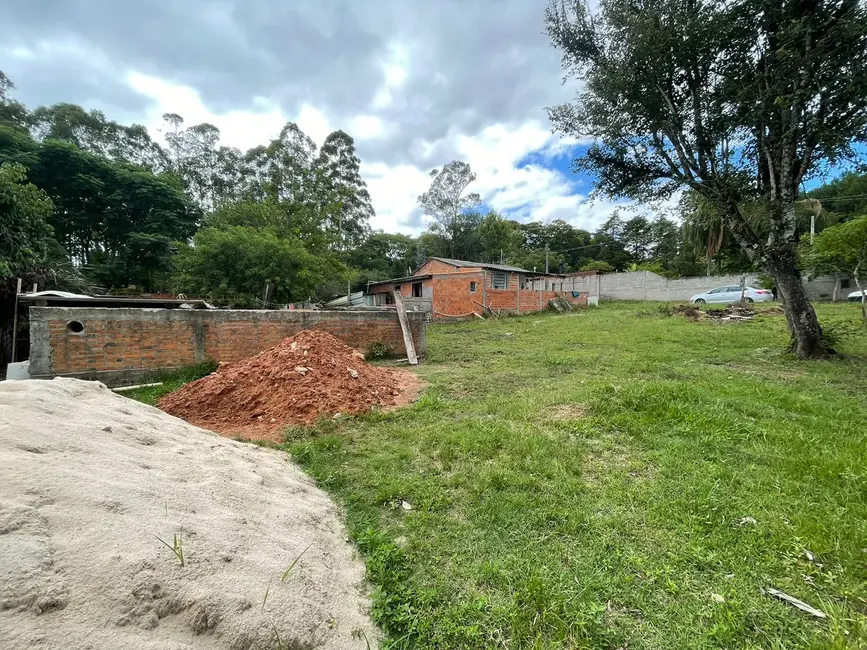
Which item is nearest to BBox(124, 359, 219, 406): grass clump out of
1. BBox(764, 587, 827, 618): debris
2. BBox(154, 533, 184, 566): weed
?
BBox(154, 533, 184, 566): weed

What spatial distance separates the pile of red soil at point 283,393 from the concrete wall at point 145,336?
3.93 ft

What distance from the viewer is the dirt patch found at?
387 centimetres

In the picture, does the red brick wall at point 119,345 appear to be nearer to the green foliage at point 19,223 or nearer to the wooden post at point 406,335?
the green foliage at point 19,223

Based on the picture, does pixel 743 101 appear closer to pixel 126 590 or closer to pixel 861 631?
pixel 861 631

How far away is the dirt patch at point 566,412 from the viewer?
387 cm

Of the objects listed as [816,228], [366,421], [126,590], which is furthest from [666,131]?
[816,228]

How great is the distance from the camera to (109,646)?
0.93m

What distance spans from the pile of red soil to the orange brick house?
1208 centimetres

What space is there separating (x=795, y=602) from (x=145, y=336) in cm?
721

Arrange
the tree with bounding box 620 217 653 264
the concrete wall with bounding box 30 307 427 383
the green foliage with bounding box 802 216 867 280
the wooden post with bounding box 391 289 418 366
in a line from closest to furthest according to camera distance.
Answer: the concrete wall with bounding box 30 307 427 383 < the wooden post with bounding box 391 289 418 366 < the green foliage with bounding box 802 216 867 280 < the tree with bounding box 620 217 653 264

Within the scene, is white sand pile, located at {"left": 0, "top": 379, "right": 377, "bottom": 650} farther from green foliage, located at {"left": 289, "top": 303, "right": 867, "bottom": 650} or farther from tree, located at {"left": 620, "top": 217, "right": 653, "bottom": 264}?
tree, located at {"left": 620, "top": 217, "right": 653, "bottom": 264}

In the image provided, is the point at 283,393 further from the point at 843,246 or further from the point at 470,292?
the point at 470,292

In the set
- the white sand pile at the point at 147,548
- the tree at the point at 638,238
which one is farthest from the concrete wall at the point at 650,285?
the white sand pile at the point at 147,548

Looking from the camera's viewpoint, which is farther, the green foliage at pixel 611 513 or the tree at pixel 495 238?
the tree at pixel 495 238
